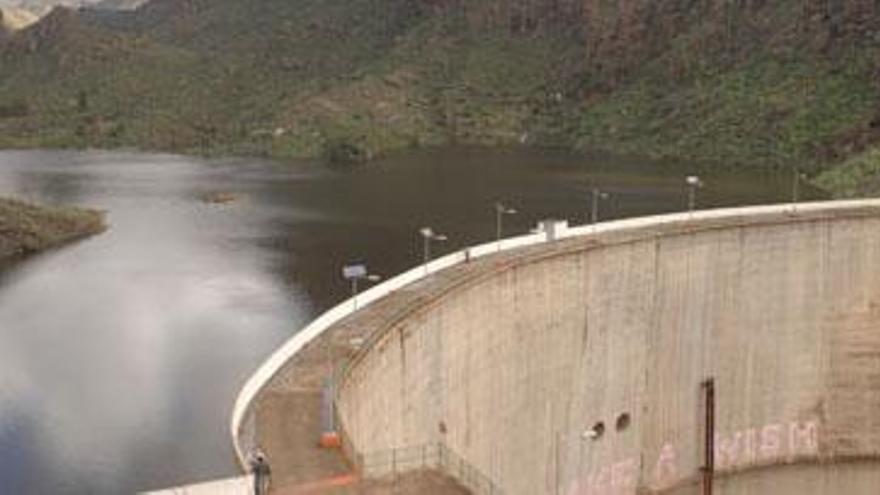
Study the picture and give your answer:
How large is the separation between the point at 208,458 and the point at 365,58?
102136mm

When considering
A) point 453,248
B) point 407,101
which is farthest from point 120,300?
point 407,101

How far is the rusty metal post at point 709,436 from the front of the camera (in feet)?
135

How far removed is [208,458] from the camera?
98.7 ft

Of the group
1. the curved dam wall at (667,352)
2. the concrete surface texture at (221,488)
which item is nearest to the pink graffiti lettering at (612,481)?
the curved dam wall at (667,352)

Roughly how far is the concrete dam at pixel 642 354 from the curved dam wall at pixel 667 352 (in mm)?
52

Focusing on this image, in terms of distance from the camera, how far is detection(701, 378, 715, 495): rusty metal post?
135ft

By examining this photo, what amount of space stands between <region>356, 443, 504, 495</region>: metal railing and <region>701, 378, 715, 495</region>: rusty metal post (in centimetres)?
1207

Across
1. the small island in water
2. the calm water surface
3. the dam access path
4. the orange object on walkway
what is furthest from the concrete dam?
the small island in water

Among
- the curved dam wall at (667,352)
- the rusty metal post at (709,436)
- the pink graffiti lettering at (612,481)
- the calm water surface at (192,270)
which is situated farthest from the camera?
the rusty metal post at (709,436)

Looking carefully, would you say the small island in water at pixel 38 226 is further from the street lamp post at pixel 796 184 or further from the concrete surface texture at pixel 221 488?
the concrete surface texture at pixel 221 488

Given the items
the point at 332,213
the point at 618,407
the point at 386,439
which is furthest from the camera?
the point at 332,213

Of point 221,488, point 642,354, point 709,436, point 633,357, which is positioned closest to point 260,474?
point 221,488

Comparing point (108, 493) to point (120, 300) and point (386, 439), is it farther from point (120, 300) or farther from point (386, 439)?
point (120, 300)

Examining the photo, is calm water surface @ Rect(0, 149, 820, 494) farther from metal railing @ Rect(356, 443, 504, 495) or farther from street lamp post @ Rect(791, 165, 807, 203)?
metal railing @ Rect(356, 443, 504, 495)
